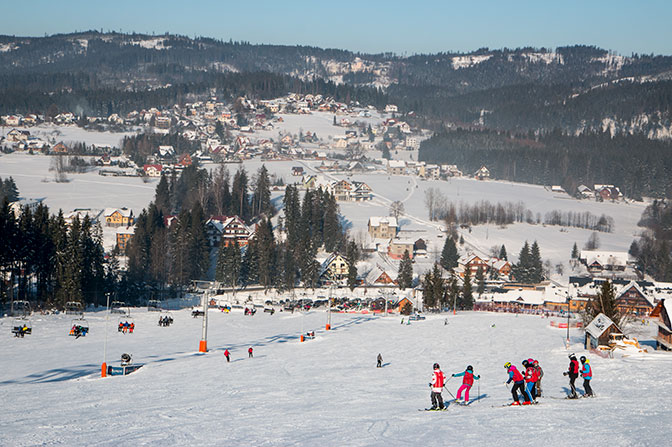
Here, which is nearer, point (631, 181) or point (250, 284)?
point (250, 284)

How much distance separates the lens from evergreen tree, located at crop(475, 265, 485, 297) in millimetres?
66500

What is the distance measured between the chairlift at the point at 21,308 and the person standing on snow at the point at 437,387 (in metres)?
27.6

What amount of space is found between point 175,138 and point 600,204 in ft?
299

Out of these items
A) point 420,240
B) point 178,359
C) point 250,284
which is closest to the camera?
point 178,359

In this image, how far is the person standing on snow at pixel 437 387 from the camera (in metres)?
14.8

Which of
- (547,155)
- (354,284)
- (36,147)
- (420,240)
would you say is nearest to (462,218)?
(420,240)

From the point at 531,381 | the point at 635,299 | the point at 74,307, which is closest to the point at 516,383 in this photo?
the point at 531,381

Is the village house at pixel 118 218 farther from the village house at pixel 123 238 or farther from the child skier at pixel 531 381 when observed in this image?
the child skier at pixel 531 381

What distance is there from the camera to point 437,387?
48.6ft

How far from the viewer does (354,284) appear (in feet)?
212

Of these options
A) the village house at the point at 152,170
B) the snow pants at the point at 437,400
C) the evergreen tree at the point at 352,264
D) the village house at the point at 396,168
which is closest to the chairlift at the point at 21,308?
the snow pants at the point at 437,400

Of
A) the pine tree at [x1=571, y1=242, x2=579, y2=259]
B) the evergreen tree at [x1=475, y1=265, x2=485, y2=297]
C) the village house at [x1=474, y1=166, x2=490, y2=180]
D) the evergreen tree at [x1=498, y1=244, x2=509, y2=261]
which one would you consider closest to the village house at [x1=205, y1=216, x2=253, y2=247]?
the evergreen tree at [x1=475, y1=265, x2=485, y2=297]

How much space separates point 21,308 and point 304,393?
89.3ft

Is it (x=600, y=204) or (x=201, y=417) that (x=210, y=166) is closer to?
(x=600, y=204)
